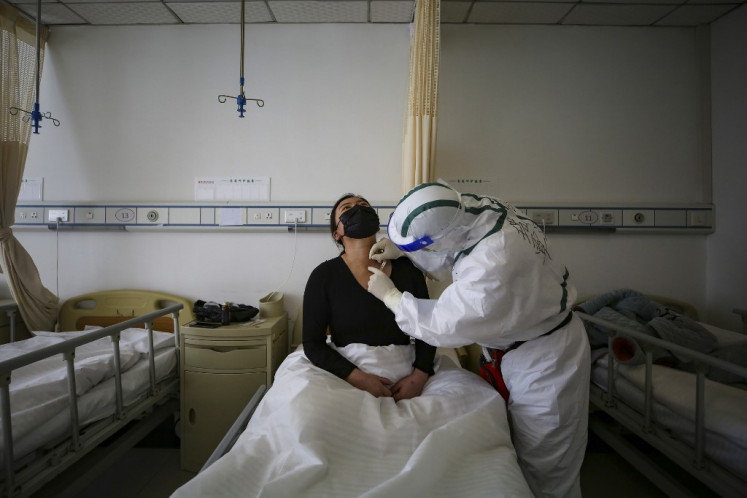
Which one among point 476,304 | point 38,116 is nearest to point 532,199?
point 476,304

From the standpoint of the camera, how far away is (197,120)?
8.02 feet

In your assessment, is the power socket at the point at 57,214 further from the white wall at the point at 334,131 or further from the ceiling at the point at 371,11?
the ceiling at the point at 371,11

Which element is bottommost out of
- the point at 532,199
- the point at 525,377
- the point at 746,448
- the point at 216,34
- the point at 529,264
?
the point at 746,448

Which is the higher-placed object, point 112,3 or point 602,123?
point 112,3

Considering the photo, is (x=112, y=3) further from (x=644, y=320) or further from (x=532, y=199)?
(x=644, y=320)

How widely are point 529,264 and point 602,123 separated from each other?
6.85 ft

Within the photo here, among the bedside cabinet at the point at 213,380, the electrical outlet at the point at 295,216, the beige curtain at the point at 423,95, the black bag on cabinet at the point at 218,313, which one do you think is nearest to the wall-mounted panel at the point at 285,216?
the electrical outlet at the point at 295,216

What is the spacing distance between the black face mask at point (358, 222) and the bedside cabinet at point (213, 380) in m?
0.88

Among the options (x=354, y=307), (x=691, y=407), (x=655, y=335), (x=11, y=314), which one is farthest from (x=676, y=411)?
(x=11, y=314)

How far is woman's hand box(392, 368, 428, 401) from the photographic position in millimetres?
1271

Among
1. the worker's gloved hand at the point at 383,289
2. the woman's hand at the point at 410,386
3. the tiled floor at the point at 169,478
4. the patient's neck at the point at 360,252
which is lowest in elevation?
the tiled floor at the point at 169,478

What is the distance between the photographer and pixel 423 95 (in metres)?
1.88

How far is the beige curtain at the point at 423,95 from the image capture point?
182 centimetres

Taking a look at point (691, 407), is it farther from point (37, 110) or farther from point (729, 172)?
point (37, 110)
